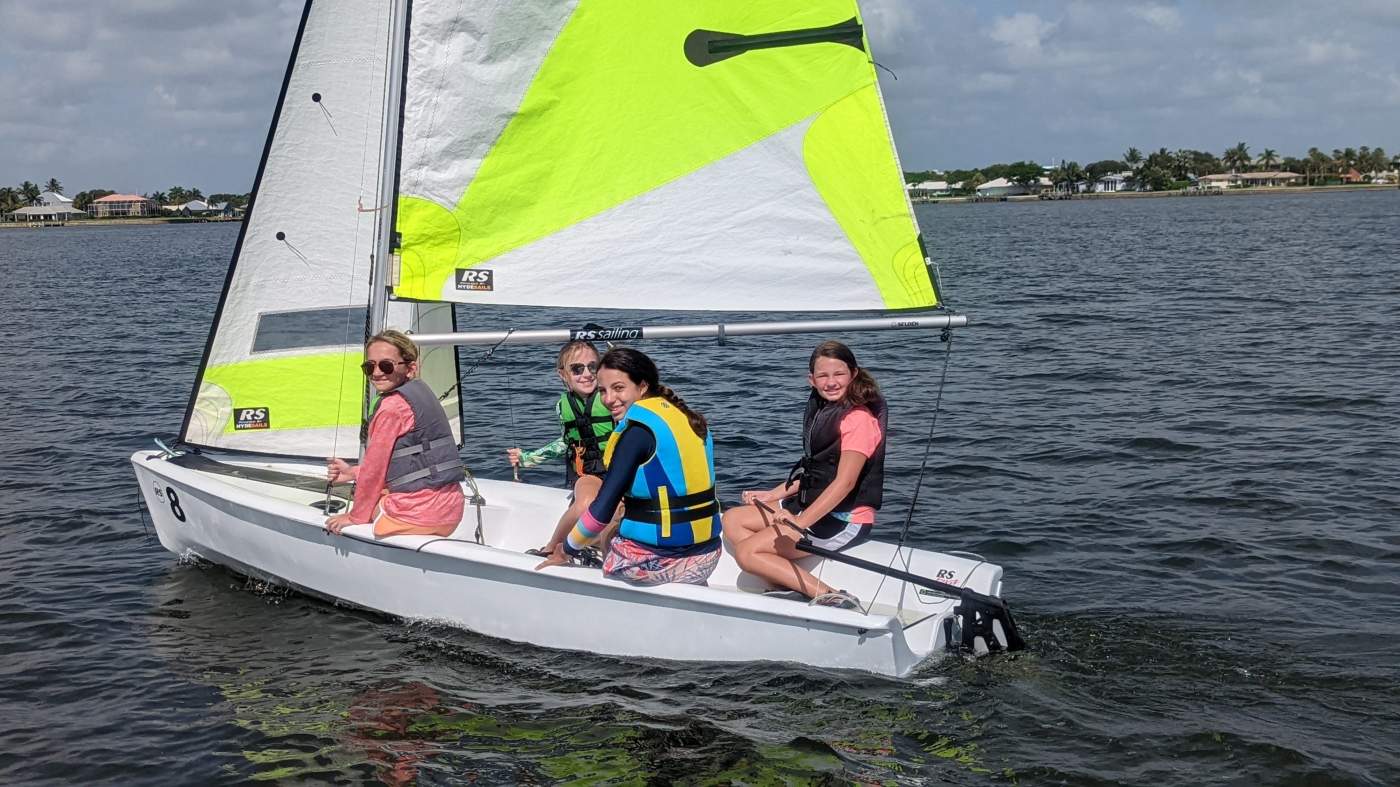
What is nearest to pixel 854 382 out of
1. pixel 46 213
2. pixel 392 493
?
pixel 392 493

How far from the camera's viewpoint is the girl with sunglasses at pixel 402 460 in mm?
6777

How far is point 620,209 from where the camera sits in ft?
22.9

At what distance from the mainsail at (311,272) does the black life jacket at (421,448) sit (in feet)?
2.58

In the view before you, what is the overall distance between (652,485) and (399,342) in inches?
65.3

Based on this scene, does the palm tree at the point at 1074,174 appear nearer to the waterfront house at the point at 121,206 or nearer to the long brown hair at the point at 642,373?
the waterfront house at the point at 121,206

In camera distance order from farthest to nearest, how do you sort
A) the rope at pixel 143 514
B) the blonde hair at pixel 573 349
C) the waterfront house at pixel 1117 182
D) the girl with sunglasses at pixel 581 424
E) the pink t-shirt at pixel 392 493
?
the waterfront house at pixel 1117 182 → the rope at pixel 143 514 → the blonde hair at pixel 573 349 → the girl with sunglasses at pixel 581 424 → the pink t-shirt at pixel 392 493

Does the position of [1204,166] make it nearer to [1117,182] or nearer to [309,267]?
[1117,182]

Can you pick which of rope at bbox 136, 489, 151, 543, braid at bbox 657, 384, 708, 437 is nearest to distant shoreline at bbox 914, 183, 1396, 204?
rope at bbox 136, 489, 151, 543

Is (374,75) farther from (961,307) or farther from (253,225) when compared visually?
(961,307)

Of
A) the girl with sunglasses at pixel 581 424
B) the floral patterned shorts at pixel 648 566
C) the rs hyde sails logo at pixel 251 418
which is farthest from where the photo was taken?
the rs hyde sails logo at pixel 251 418

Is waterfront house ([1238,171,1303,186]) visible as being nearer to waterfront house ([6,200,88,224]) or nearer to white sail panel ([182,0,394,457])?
waterfront house ([6,200,88,224])

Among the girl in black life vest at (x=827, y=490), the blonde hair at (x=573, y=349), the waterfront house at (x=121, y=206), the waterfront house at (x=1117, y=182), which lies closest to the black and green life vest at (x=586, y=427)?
the blonde hair at (x=573, y=349)

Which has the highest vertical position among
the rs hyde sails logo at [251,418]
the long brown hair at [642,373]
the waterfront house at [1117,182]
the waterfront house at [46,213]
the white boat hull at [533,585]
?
the waterfront house at [46,213]

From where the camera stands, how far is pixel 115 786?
5.78 meters
